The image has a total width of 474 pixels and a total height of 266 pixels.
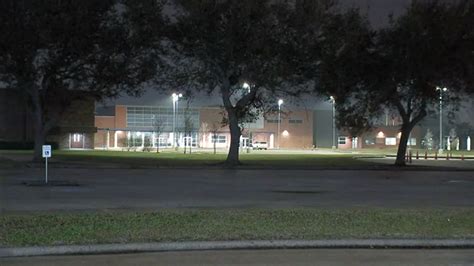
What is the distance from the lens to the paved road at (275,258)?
825cm

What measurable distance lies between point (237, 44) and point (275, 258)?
30474 mm

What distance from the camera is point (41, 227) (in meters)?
10.1

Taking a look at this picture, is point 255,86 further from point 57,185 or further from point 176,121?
point 176,121

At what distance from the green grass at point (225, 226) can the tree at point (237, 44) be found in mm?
25355

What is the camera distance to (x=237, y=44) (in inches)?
1506

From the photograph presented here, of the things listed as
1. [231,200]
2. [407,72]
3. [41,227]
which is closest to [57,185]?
[231,200]

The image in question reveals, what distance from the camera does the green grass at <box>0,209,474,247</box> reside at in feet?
31.3

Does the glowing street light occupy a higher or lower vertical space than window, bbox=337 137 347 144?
higher

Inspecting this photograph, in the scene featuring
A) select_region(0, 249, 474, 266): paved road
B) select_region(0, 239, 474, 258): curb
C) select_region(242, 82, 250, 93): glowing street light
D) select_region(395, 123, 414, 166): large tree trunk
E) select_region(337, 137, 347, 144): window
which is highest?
select_region(242, 82, 250, 93): glowing street light

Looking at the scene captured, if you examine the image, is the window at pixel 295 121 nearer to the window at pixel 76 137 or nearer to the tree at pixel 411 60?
the window at pixel 76 137

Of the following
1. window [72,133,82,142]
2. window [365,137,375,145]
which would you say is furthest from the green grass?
window [365,137,375,145]

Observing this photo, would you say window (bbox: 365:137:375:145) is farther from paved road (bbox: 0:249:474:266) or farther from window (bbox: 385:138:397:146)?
paved road (bbox: 0:249:474:266)

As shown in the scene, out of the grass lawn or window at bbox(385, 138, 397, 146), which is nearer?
the grass lawn

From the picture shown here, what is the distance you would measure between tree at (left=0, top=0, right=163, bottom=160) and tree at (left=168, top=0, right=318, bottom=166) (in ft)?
7.74
